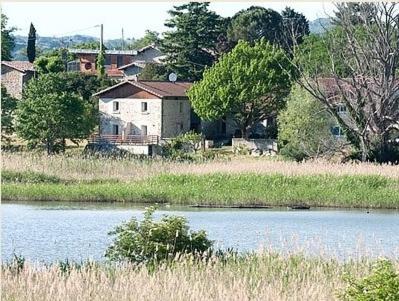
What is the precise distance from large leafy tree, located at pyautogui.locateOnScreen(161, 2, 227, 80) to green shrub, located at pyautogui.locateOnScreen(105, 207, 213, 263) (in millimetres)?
42393

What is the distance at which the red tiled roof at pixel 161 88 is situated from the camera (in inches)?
1800

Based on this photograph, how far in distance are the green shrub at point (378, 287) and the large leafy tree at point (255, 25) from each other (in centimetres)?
5195

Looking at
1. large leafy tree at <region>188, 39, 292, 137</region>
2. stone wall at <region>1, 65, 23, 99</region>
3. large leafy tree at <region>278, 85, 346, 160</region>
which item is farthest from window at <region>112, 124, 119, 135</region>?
stone wall at <region>1, 65, 23, 99</region>

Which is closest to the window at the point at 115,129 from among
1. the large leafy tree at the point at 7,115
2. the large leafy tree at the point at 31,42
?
the large leafy tree at the point at 7,115

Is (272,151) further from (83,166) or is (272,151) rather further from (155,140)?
(83,166)

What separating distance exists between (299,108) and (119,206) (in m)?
15.4

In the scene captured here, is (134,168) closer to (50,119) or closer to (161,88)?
(50,119)

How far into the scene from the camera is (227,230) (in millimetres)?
18469

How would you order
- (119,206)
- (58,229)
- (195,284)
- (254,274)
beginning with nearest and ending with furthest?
(195,284) → (254,274) → (58,229) → (119,206)

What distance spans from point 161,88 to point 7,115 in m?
8.39

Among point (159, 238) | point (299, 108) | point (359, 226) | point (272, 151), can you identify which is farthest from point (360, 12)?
point (159, 238)

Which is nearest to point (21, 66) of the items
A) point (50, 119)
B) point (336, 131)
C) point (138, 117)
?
point (138, 117)

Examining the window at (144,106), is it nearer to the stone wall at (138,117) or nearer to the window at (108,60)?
the stone wall at (138,117)

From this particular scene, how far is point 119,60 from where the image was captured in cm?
6938
